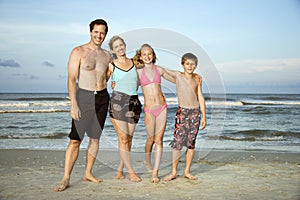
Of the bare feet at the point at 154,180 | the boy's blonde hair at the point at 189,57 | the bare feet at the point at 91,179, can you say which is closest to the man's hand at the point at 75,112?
the bare feet at the point at 91,179

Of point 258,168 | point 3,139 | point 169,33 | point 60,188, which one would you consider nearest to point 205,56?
point 169,33

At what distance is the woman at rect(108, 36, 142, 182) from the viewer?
4125 millimetres

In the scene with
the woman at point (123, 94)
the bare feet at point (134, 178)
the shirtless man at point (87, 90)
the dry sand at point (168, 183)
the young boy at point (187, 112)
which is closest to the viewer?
the dry sand at point (168, 183)

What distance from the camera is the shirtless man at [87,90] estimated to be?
3.86m

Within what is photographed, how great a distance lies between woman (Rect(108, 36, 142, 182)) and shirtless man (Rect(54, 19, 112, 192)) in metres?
0.12

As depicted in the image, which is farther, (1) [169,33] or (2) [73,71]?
(1) [169,33]

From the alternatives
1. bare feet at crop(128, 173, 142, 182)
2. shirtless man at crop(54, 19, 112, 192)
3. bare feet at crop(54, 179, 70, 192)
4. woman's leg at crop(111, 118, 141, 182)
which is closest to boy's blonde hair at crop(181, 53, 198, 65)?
shirtless man at crop(54, 19, 112, 192)

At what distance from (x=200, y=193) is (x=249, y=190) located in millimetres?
559

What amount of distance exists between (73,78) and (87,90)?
0.22 meters

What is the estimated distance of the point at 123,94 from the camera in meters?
4.19

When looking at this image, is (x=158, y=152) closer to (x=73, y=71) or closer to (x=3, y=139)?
(x=73, y=71)

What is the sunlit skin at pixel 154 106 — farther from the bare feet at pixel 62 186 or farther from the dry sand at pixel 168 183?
the bare feet at pixel 62 186

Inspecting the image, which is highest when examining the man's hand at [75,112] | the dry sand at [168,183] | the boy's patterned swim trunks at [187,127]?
the man's hand at [75,112]

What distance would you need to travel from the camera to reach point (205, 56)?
4309 millimetres
